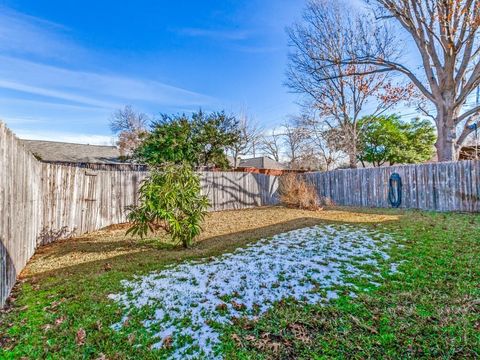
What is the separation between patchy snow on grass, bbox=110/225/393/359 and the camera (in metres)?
2.20

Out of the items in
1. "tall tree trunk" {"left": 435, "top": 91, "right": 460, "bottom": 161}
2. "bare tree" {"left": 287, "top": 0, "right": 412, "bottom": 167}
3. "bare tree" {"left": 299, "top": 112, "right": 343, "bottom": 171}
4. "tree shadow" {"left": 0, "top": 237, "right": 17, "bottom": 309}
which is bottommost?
"tree shadow" {"left": 0, "top": 237, "right": 17, "bottom": 309}

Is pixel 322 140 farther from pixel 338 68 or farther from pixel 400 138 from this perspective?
pixel 338 68

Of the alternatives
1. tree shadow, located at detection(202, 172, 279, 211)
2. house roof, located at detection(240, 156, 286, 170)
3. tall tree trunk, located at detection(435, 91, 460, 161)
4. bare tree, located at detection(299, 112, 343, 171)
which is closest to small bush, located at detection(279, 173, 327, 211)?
tree shadow, located at detection(202, 172, 279, 211)

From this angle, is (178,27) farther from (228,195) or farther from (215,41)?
(228,195)

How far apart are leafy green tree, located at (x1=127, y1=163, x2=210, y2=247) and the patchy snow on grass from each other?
86cm

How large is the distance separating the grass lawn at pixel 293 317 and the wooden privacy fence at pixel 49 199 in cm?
51

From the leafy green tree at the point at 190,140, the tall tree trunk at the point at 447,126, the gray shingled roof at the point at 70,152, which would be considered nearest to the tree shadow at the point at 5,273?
the leafy green tree at the point at 190,140

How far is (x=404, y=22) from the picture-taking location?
8.87 m

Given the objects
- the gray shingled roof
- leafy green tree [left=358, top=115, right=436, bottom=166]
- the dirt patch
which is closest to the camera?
the dirt patch

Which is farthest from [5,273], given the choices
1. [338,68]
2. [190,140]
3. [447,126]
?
[338,68]

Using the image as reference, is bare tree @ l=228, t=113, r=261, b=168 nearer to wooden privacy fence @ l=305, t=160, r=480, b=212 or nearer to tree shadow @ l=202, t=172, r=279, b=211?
tree shadow @ l=202, t=172, r=279, b=211

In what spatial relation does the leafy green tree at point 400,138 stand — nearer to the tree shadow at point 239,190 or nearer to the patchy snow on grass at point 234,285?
the tree shadow at point 239,190

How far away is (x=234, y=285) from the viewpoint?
2.92 meters

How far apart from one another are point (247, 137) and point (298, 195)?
14.7 meters
